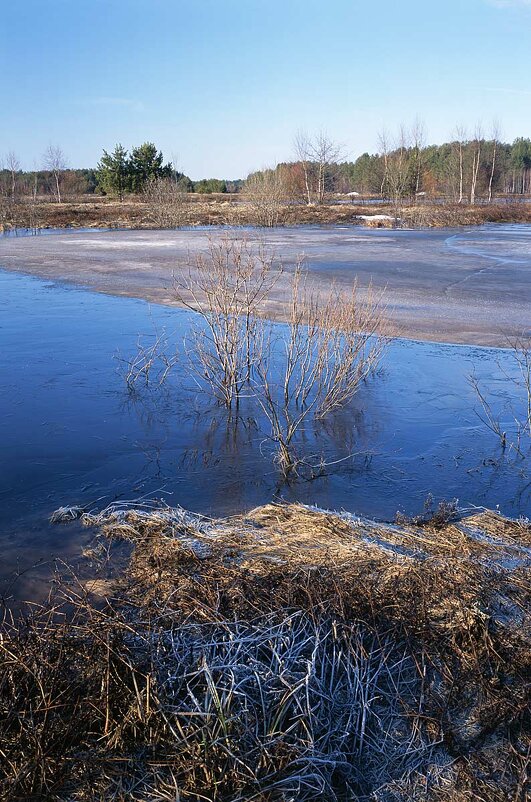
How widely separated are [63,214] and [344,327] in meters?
A: 40.4

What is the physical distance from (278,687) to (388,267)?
59.9 ft

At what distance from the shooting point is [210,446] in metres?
7.48

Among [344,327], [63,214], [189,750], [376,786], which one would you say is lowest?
[376,786]

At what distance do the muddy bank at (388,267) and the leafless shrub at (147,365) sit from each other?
8.97 feet

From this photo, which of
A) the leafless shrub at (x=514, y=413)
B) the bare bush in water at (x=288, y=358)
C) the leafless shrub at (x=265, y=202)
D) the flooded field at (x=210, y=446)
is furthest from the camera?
the leafless shrub at (x=265, y=202)

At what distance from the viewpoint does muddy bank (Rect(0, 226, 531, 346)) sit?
1323cm

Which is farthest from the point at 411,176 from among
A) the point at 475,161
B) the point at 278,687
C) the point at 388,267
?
the point at 278,687

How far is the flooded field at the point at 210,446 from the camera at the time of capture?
611 centimetres

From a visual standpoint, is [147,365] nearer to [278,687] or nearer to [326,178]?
[278,687]

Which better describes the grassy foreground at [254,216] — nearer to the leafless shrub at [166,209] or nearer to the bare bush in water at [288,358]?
the leafless shrub at [166,209]

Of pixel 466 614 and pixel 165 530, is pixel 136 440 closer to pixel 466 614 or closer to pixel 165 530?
pixel 165 530

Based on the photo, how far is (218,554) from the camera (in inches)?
187

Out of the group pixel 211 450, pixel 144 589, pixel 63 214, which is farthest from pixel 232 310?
pixel 63 214

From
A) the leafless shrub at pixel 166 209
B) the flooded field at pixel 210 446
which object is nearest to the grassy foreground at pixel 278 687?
the flooded field at pixel 210 446
